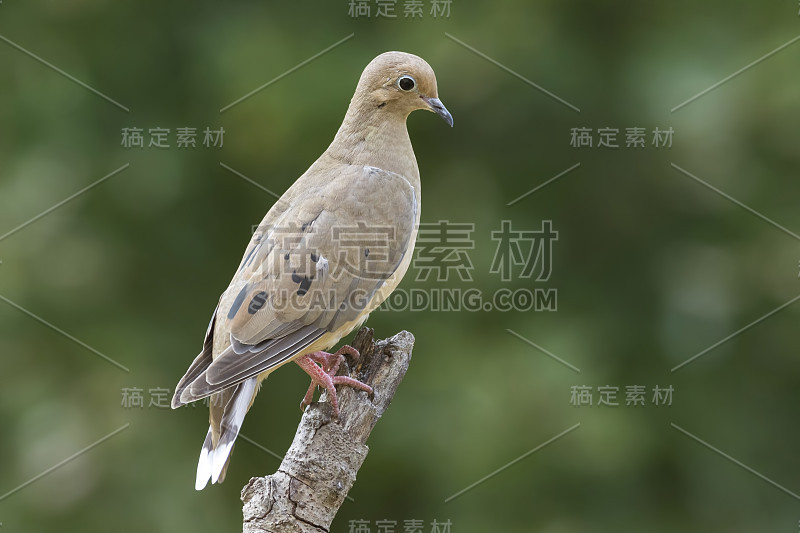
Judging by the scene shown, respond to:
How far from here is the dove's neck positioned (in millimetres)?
4059

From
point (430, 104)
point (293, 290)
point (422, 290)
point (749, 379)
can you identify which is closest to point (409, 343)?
point (293, 290)

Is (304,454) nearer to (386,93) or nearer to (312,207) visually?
(312,207)

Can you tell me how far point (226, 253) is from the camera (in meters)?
5.37

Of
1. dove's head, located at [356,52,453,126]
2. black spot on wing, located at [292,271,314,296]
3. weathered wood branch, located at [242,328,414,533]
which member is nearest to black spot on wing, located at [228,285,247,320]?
black spot on wing, located at [292,271,314,296]

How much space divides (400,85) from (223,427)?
5.48 feet

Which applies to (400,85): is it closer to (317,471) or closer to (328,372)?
(328,372)

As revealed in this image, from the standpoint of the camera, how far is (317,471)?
3.25 meters

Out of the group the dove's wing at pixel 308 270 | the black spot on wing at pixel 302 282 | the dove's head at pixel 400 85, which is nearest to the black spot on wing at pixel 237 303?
the dove's wing at pixel 308 270

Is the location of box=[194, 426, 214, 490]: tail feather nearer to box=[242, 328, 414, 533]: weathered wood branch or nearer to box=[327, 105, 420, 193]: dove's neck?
box=[242, 328, 414, 533]: weathered wood branch

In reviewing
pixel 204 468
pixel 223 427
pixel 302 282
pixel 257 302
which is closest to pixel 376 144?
pixel 302 282

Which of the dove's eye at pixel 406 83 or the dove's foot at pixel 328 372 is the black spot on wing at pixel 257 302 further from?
the dove's eye at pixel 406 83

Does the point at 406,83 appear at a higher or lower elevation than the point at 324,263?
higher

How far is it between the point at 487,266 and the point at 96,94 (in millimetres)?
2549

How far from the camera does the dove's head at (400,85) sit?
401 centimetres
